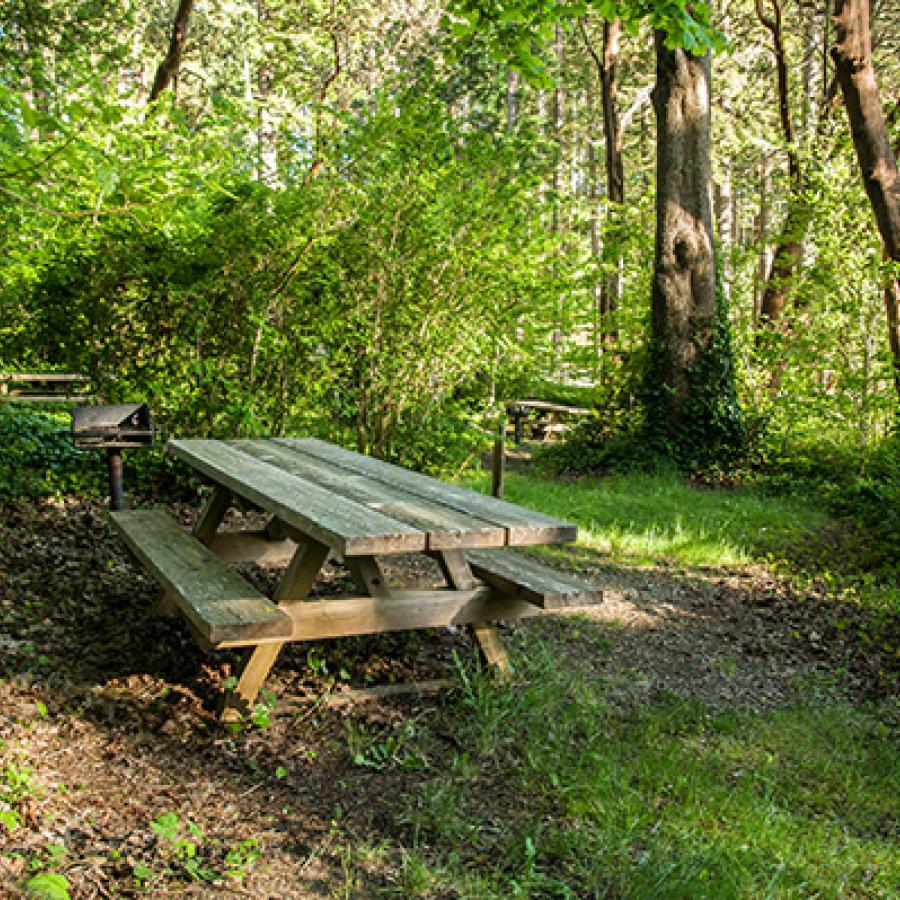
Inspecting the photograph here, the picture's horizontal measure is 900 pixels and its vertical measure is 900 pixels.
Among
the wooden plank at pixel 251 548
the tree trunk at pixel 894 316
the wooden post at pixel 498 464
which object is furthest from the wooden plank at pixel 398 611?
the tree trunk at pixel 894 316

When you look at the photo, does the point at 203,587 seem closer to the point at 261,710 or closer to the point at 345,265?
the point at 261,710

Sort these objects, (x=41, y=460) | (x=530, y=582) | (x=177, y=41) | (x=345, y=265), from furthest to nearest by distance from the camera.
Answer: (x=177, y=41), (x=345, y=265), (x=41, y=460), (x=530, y=582)

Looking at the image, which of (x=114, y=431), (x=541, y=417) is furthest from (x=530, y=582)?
(x=541, y=417)

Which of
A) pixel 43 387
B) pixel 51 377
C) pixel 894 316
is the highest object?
pixel 894 316

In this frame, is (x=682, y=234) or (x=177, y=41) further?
(x=177, y=41)

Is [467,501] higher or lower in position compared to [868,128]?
lower

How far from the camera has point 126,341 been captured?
6.29 m

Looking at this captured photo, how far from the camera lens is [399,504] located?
138 inches

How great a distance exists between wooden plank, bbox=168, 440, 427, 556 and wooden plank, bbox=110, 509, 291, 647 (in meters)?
0.31

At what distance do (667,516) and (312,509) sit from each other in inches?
208

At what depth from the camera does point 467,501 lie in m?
3.66

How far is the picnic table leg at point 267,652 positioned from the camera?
3.33 m

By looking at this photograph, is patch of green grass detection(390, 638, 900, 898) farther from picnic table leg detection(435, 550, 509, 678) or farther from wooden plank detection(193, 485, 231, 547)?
wooden plank detection(193, 485, 231, 547)

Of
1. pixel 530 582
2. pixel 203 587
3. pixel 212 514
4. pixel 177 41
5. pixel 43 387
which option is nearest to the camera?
pixel 203 587
